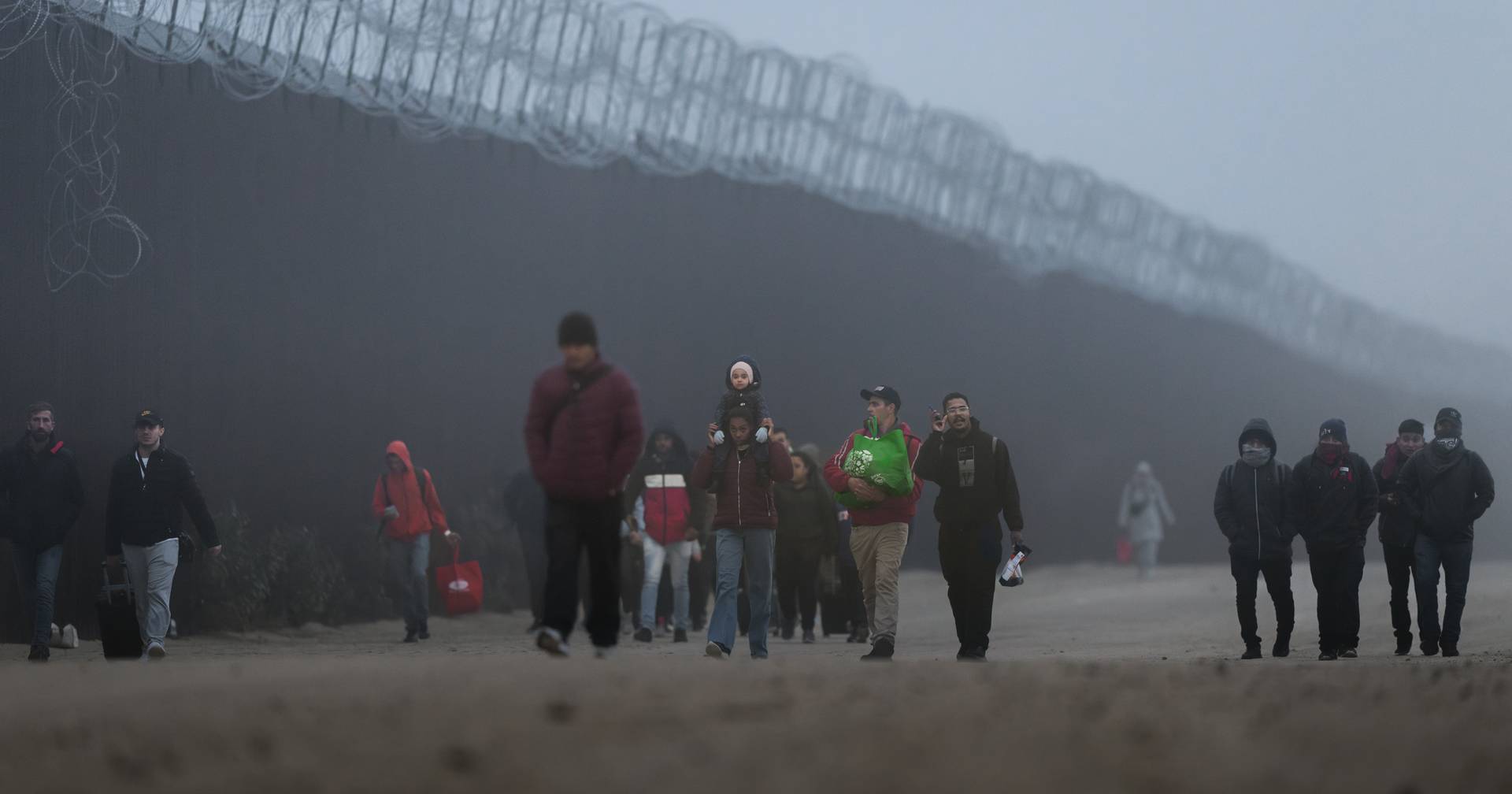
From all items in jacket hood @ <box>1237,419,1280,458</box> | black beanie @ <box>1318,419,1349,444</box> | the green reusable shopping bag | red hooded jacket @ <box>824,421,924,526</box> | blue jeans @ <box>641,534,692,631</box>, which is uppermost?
black beanie @ <box>1318,419,1349,444</box>

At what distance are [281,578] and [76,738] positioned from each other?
9566 mm

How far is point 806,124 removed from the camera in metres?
22.4

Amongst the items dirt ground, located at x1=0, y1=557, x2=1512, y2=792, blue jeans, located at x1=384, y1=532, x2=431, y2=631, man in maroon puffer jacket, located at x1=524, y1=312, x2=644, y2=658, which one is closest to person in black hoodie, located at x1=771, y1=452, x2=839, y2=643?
blue jeans, located at x1=384, y1=532, x2=431, y2=631

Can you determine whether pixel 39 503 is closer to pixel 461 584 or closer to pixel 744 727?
pixel 461 584

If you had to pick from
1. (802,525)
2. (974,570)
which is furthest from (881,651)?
(802,525)

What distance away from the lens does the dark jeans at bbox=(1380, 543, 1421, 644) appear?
1187cm

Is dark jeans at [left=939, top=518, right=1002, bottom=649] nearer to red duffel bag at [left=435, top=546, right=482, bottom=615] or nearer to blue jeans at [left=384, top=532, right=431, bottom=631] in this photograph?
blue jeans at [left=384, top=532, right=431, bottom=631]

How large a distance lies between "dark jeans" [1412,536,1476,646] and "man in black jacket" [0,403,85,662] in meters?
8.91

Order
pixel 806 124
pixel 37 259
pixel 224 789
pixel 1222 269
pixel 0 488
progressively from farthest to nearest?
pixel 1222 269 → pixel 806 124 → pixel 37 259 → pixel 0 488 → pixel 224 789

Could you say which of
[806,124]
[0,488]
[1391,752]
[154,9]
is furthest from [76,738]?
[806,124]

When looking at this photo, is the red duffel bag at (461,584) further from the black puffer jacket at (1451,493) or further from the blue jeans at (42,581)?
the black puffer jacket at (1451,493)

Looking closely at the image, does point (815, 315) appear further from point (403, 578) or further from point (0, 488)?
point (0, 488)

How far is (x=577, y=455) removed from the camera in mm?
7805

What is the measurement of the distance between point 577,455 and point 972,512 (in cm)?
307
